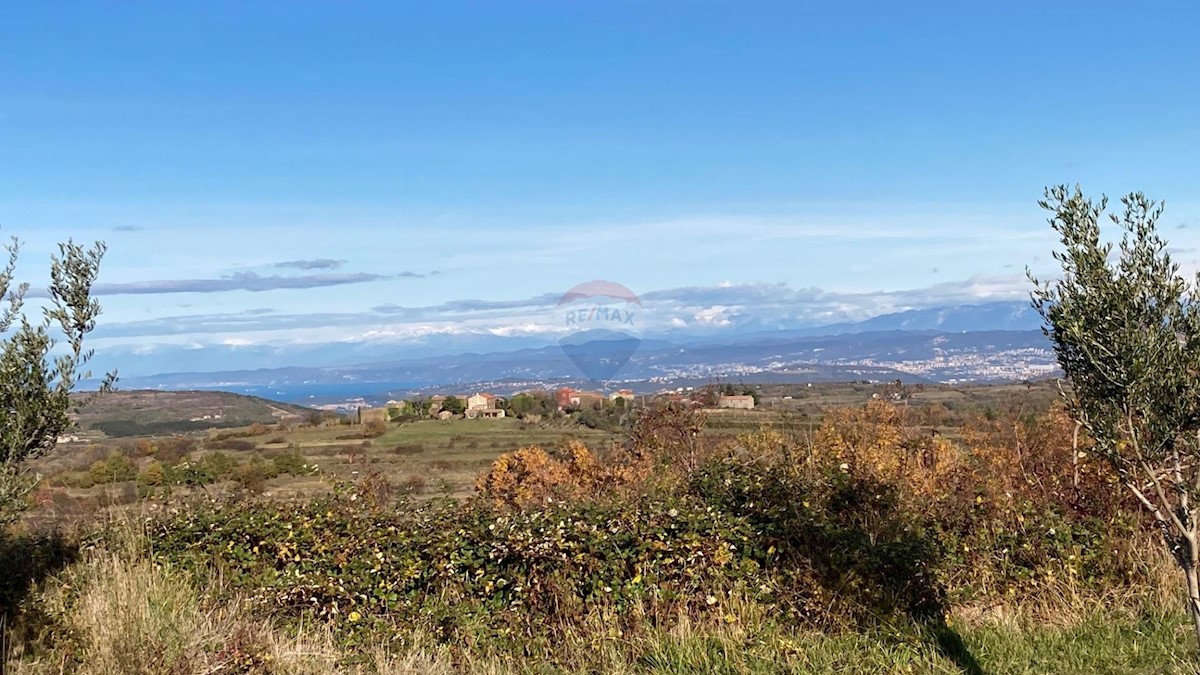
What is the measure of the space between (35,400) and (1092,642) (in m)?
6.02

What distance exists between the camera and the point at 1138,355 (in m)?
3.46

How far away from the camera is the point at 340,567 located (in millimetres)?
6598

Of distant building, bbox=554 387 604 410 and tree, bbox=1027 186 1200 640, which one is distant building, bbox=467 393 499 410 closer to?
distant building, bbox=554 387 604 410

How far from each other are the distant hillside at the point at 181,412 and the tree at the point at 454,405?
5.14 metres

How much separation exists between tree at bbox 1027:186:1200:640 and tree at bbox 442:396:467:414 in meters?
28.3

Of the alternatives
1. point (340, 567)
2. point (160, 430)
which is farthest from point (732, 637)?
point (160, 430)

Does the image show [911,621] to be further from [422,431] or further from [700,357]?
[700,357]

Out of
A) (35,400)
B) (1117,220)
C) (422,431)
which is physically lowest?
(422,431)

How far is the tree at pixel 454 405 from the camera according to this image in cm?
3134

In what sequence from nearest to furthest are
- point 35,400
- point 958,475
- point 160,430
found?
1. point 35,400
2. point 958,475
3. point 160,430

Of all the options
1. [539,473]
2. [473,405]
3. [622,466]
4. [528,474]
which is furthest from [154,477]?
[473,405]

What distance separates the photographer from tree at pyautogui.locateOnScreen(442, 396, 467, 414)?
103 feet

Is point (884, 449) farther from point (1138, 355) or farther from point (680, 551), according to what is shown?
point (1138, 355)

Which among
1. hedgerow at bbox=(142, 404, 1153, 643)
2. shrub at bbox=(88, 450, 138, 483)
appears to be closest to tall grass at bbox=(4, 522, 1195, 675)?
hedgerow at bbox=(142, 404, 1153, 643)
